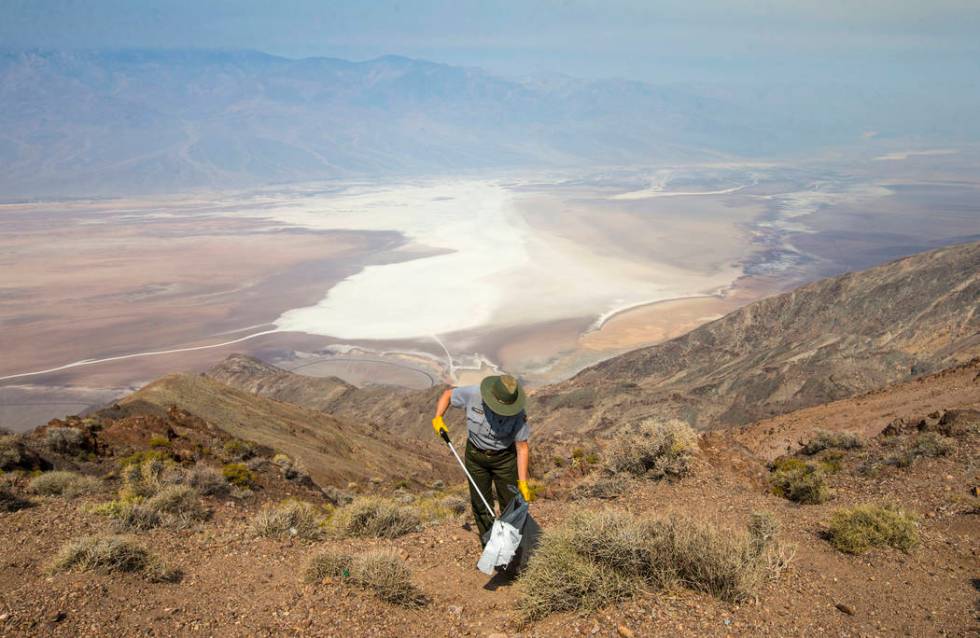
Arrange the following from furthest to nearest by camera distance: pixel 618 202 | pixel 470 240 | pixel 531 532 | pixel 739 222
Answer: pixel 618 202, pixel 739 222, pixel 470 240, pixel 531 532

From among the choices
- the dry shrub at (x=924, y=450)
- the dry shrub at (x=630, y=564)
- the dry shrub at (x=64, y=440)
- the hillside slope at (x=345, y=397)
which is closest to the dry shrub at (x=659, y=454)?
the dry shrub at (x=924, y=450)

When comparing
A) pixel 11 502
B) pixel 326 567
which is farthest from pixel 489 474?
pixel 11 502

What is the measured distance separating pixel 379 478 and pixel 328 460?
1.28m

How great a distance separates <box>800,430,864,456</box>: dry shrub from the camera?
10.5 meters

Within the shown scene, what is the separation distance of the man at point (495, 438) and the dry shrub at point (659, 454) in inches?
142

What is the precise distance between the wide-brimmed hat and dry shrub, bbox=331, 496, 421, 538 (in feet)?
7.93

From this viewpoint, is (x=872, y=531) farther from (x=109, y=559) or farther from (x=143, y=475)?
(x=143, y=475)

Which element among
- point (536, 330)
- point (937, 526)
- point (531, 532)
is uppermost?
point (531, 532)

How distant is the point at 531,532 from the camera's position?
523 cm

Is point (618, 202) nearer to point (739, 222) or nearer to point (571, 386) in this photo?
point (739, 222)

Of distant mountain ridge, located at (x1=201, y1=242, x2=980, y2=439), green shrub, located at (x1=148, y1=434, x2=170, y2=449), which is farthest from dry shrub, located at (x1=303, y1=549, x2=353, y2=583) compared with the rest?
distant mountain ridge, located at (x1=201, y1=242, x2=980, y2=439)

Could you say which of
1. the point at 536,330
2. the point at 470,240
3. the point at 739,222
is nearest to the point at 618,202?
the point at 739,222

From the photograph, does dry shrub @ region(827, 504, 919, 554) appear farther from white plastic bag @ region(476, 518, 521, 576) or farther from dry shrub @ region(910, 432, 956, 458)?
dry shrub @ region(910, 432, 956, 458)

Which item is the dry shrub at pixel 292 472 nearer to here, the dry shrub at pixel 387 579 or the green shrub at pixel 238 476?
the green shrub at pixel 238 476
